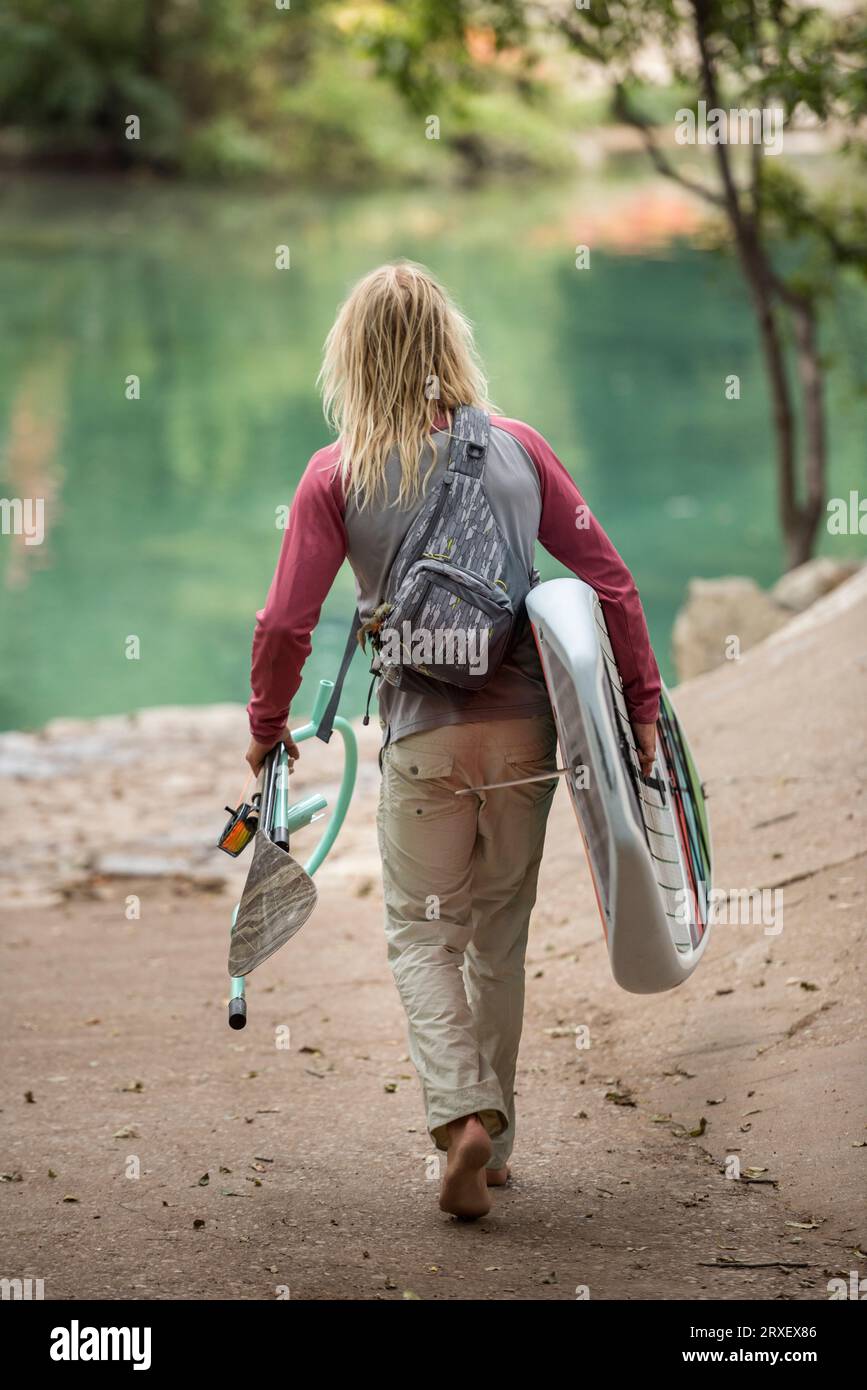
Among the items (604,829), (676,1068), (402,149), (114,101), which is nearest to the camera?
(604,829)

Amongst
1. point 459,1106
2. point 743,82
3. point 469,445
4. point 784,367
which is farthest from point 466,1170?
point 784,367

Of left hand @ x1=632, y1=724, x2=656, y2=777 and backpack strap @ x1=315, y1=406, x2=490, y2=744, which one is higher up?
backpack strap @ x1=315, y1=406, x2=490, y2=744

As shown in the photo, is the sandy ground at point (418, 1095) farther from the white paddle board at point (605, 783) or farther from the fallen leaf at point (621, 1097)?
the white paddle board at point (605, 783)

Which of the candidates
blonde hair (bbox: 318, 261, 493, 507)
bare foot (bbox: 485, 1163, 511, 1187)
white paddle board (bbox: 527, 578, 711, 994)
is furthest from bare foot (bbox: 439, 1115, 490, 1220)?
Result: blonde hair (bbox: 318, 261, 493, 507)

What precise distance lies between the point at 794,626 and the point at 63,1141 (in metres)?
5.22

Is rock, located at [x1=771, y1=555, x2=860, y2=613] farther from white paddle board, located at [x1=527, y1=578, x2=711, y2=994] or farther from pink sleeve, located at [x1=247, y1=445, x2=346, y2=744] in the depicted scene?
pink sleeve, located at [x1=247, y1=445, x2=346, y2=744]

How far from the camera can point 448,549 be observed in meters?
3.08

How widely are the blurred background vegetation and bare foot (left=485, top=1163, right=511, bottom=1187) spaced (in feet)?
6.46

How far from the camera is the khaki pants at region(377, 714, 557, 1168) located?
3.17 metres

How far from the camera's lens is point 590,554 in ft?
10.9

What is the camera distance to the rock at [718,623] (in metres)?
9.16

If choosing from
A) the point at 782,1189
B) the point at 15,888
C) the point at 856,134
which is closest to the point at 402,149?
Answer: the point at 856,134
